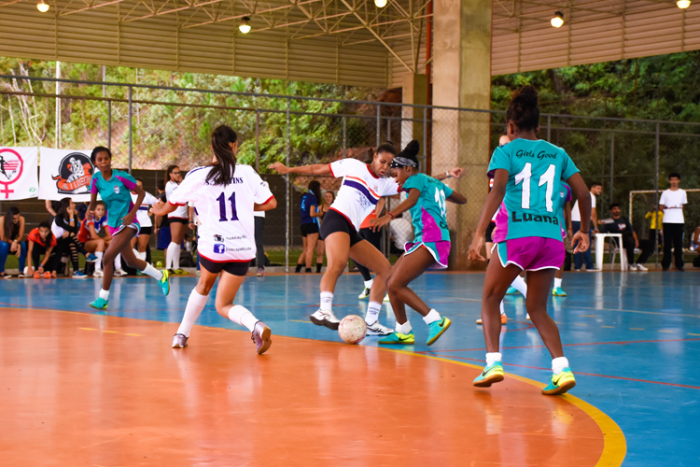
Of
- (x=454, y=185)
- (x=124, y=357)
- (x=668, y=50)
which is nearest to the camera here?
(x=124, y=357)

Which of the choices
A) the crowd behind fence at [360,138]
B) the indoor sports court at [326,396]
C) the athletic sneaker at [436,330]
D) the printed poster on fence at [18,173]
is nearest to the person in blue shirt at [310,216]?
the crowd behind fence at [360,138]

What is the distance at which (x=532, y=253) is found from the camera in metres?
4.89

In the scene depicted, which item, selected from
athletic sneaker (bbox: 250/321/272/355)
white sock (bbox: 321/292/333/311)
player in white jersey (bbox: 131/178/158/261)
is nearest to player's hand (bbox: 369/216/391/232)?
white sock (bbox: 321/292/333/311)

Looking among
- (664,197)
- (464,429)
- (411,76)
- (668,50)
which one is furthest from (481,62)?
(464,429)

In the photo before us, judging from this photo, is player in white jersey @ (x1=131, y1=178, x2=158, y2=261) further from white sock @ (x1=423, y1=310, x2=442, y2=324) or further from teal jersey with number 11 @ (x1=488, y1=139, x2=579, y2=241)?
teal jersey with number 11 @ (x1=488, y1=139, x2=579, y2=241)

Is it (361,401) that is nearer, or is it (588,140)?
(361,401)

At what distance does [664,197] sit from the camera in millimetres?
18328

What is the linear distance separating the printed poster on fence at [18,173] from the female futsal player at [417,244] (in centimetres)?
975

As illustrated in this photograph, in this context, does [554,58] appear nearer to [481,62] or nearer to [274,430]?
[481,62]

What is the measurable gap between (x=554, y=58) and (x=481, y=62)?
9.94 metres

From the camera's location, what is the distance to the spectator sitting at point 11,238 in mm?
14891

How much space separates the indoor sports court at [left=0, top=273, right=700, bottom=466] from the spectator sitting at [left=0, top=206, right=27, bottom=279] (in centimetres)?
659

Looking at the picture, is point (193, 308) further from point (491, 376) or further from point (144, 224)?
point (144, 224)

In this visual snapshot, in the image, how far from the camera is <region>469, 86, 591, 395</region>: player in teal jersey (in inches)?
193
